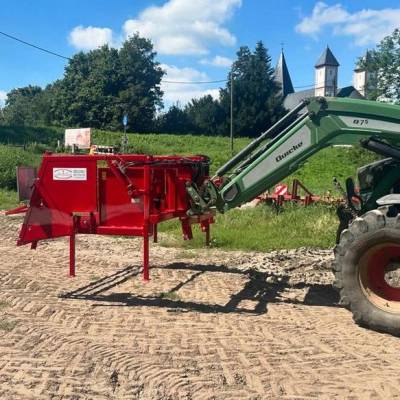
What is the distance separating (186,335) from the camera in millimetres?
5109

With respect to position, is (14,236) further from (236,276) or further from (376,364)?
(376,364)

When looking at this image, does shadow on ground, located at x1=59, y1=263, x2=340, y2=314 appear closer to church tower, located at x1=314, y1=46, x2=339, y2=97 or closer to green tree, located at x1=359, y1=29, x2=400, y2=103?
green tree, located at x1=359, y1=29, x2=400, y2=103

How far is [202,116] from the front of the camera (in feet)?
232

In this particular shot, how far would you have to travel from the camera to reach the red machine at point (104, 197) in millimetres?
6258

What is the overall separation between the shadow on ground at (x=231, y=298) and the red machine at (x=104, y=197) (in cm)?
39

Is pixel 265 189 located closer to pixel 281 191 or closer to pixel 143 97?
pixel 281 191

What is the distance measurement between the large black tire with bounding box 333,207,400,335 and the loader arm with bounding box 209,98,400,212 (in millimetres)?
870

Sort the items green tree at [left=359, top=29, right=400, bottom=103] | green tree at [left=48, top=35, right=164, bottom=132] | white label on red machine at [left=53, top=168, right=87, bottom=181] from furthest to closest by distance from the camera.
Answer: green tree at [left=48, top=35, right=164, bottom=132] → green tree at [left=359, top=29, right=400, bottom=103] → white label on red machine at [left=53, top=168, right=87, bottom=181]

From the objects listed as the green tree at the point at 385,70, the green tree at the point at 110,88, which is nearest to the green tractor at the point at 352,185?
the green tree at the point at 385,70

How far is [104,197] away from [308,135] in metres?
2.37

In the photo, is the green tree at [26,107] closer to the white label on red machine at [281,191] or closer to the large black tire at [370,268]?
the white label on red machine at [281,191]

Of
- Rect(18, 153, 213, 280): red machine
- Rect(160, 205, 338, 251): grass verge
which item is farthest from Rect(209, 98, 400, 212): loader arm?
Rect(160, 205, 338, 251): grass verge

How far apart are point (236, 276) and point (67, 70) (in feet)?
248

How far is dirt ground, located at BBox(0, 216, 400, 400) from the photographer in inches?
156
